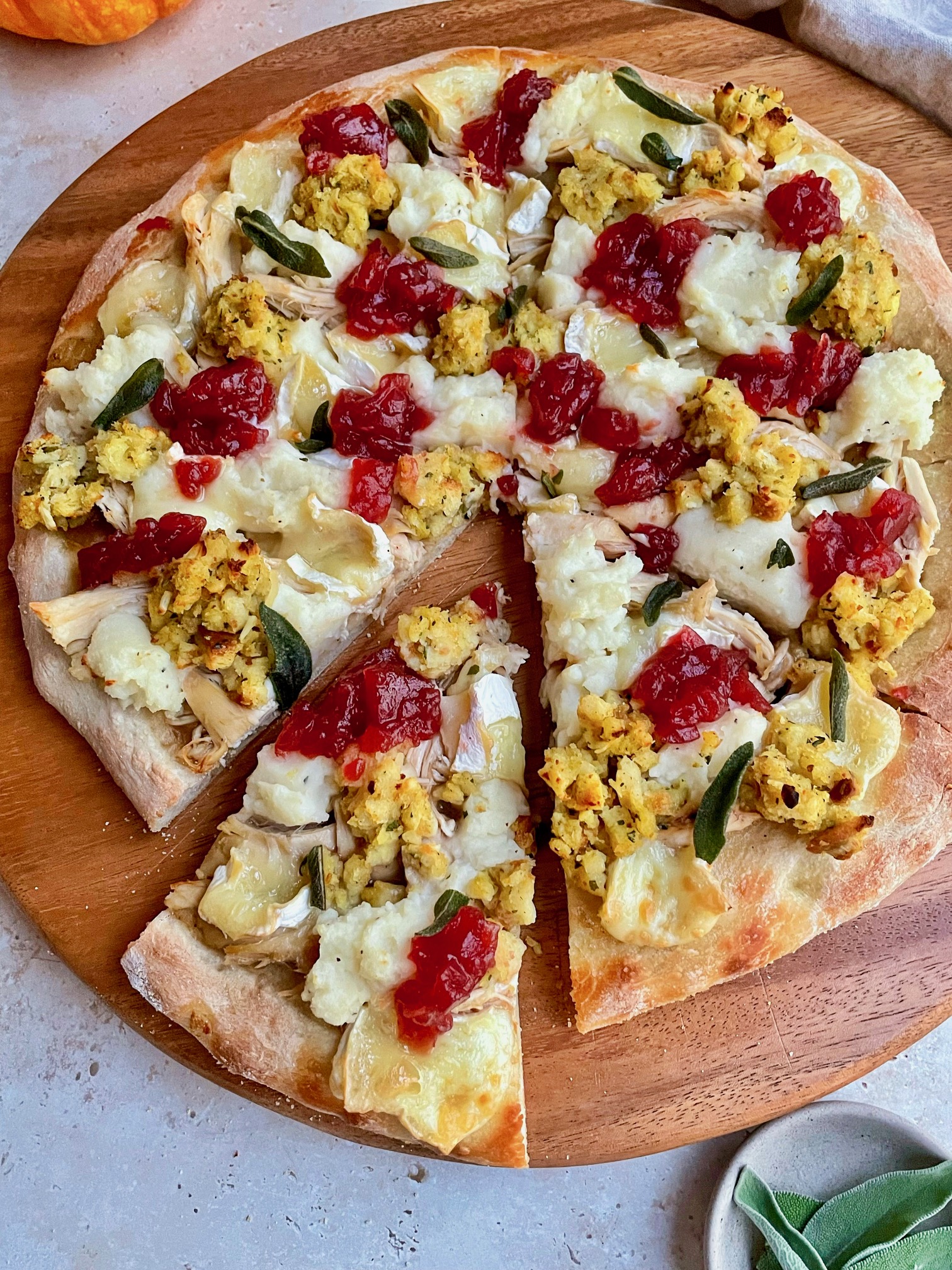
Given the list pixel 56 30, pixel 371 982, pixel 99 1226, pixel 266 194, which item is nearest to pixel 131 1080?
pixel 99 1226

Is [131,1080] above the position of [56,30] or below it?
below

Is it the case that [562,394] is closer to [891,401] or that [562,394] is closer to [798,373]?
[798,373]

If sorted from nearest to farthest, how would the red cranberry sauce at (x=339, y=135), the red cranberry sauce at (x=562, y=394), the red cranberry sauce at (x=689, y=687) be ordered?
the red cranberry sauce at (x=689, y=687) < the red cranberry sauce at (x=562, y=394) < the red cranberry sauce at (x=339, y=135)

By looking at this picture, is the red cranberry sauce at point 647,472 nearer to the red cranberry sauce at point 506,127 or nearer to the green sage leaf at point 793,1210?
the red cranberry sauce at point 506,127

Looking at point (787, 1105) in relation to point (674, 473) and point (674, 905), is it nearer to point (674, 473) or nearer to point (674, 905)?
point (674, 905)

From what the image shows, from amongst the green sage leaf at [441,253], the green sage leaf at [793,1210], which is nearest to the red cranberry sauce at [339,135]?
the green sage leaf at [441,253]

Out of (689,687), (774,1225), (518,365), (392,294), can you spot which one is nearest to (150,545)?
(392,294)
